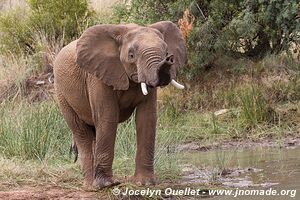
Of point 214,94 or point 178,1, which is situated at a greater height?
point 178,1

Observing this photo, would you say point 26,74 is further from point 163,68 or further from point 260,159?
point 163,68

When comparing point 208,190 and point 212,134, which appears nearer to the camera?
point 208,190

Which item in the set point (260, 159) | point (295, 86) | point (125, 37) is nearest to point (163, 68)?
point (125, 37)

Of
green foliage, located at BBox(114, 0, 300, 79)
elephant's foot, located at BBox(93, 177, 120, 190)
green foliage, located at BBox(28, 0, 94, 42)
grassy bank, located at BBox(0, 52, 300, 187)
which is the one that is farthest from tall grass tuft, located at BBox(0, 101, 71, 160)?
green foliage, located at BBox(28, 0, 94, 42)

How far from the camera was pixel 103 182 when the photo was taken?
8.29 metres

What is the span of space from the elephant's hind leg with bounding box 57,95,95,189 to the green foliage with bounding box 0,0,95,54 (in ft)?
41.7

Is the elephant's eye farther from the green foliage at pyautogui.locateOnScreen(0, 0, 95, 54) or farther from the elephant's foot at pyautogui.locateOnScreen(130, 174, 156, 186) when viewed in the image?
the green foliage at pyautogui.locateOnScreen(0, 0, 95, 54)

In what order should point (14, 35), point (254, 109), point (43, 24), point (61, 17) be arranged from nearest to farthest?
point (254, 109) < point (43, 24) < point (61, 17) < point (14, 35)

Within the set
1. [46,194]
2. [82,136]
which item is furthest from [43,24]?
[46,194]

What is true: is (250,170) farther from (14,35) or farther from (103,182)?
(14,35)

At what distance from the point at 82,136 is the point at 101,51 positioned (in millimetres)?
1341

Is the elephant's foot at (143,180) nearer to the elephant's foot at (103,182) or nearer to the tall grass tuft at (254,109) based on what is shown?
the elephant's foot at (103,182)

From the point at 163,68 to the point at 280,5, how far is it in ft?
32.4

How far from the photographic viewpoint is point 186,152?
44.8 ft
